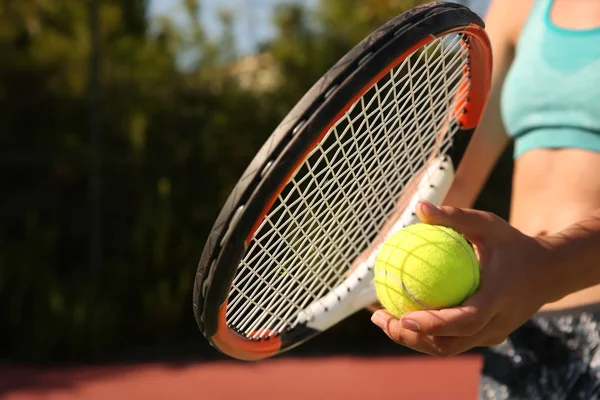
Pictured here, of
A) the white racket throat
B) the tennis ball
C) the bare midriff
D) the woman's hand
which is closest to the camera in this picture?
the woman's hand

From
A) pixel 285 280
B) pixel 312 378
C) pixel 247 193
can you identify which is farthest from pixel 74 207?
pixel 247 193

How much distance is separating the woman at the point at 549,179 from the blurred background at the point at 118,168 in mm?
3701

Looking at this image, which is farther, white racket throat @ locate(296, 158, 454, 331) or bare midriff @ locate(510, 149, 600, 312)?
white racket throat @ locate(296, 158, 454, 331)

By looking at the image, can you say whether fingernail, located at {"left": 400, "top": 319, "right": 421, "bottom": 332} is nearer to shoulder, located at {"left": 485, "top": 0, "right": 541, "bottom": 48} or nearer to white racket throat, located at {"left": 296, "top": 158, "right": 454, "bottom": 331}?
white racket throat, located at {"left": 296, "top": 158, "right": 454, "bottom": 331}

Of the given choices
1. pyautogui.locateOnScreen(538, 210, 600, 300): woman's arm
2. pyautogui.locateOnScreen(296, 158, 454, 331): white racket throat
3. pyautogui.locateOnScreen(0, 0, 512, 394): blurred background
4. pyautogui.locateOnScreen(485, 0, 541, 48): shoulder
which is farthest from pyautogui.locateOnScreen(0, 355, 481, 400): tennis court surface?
pyautogui.locateOnScreen(538, 210, 600, 300): woman's arm

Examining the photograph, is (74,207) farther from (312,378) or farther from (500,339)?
(500,339)

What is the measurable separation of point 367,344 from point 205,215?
138 centimetres

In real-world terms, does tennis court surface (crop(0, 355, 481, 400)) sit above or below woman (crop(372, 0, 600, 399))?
below

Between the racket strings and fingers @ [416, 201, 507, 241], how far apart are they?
30cm

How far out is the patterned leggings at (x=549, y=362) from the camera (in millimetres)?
1131

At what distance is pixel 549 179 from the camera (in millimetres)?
1166

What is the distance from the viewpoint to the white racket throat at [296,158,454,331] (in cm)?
130

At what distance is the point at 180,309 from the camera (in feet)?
16.5

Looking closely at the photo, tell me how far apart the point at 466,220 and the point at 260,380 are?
11.6 feet
